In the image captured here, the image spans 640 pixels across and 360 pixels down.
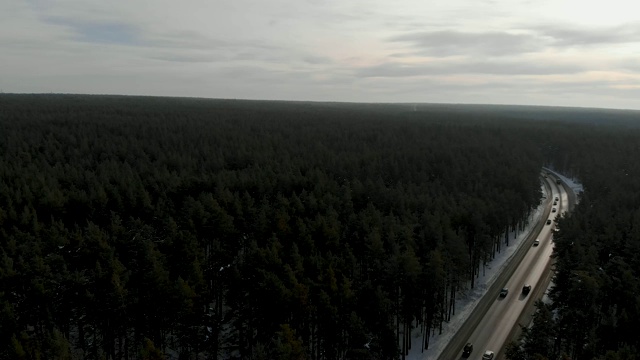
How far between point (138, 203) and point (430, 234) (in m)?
44.1

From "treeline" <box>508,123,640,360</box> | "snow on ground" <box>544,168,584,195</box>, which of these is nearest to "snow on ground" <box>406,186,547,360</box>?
"treeline" <box>508,123,640,360</box>

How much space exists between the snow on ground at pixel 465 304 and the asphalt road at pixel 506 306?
836 millimetres

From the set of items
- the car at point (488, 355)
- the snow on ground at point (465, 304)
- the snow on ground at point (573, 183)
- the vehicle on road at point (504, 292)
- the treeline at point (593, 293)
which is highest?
the treeline at point (593, 293)

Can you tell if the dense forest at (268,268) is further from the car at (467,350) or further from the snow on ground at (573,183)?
the snow on ground at (573,183)

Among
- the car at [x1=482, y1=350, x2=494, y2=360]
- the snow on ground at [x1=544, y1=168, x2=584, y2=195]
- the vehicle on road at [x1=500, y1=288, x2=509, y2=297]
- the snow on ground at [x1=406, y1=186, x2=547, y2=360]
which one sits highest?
the snow on ground at [x1=544, y1=168, x2=584, y2=195]

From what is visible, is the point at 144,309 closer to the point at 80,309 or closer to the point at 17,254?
the point at 80,309

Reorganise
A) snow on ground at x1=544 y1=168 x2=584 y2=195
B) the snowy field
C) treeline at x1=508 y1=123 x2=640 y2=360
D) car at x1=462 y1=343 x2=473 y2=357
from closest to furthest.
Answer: treeline at x1=508 y1=123 x2=640 y2=360 < car at x1=462 y1=343 x2=473 y2=357 < the snowy field < snow on ground at x1=544 y1=168 x2=584 y2=195

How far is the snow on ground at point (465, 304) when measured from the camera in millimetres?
49037

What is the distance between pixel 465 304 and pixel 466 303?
0.34 meters

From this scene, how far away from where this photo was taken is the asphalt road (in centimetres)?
4881

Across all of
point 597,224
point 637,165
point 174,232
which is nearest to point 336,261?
point 174,232

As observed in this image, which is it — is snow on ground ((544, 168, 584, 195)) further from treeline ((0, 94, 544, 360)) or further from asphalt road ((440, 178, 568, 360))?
asphalt road ((440, 178, 568, 360))

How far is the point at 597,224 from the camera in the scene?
64.8 metres

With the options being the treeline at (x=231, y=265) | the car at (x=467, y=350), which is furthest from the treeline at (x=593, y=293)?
the car at (x=467, y=350)
